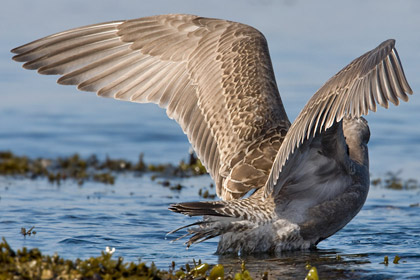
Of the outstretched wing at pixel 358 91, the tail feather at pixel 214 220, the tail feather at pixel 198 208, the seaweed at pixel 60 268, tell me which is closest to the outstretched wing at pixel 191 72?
the tail feather at pixel 214 220

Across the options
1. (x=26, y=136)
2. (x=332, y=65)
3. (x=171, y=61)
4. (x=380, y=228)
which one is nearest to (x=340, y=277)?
(x=380, y=228)

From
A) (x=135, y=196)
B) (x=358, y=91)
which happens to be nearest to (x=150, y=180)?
(x=135, y=196)

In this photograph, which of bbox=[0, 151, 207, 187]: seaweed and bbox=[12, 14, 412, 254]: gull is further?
bbox=[0, 151, 207, 187]: seaweed

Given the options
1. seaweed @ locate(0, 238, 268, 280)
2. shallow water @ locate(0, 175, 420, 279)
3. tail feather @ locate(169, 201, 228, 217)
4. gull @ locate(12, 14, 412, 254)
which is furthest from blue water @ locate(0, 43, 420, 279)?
seaweed @ locate(0, 238, 268, 280)

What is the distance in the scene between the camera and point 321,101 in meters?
5.85

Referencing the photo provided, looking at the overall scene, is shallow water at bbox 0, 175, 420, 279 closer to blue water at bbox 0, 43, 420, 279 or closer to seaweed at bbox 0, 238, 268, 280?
blue water at bbox 0, 43, 420, 279

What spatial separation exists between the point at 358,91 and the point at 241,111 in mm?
1720

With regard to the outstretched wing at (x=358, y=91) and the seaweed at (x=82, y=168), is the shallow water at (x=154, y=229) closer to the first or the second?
the seaweed at (x=82, y=168)

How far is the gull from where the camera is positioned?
602cm

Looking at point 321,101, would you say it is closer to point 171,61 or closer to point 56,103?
point 171,61

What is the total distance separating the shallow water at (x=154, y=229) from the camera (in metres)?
6.39

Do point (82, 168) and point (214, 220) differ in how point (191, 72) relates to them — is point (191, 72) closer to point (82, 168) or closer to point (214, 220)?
point (214, 220)

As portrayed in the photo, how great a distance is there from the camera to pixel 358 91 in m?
5.74

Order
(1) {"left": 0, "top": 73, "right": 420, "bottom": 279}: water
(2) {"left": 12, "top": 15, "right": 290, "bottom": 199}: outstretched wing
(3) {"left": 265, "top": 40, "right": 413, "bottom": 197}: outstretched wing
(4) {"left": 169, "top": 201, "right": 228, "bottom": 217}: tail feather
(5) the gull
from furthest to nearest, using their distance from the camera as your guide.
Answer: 1. (2) {"left": 12, "top": 15, "right": 290, "bottom": 199}: outstretched wing
2. (1) {"left": 0, "top": 73, "right": 420, "bottom": 279}: water
3. (4) {"left": 169, "top": 201, "right": 228, "bottom": 217}: tail feather
4. (5) the gull
5. (3) {"left": 265, "top": 40, "right": 413, "bottom": 197}: outstretched wing
